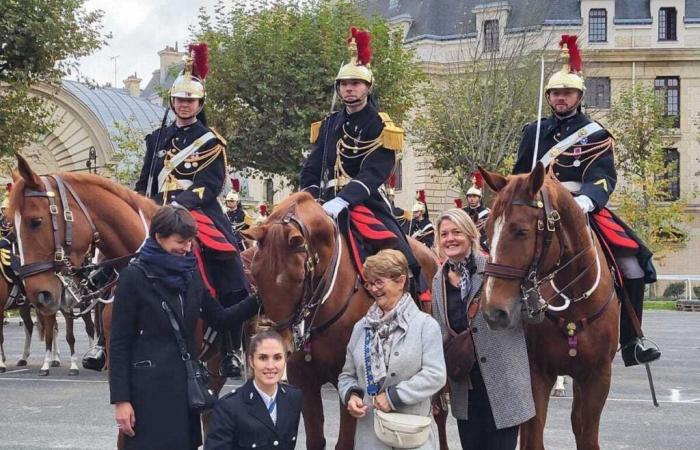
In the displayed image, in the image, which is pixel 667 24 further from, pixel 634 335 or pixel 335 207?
pixel 335 207

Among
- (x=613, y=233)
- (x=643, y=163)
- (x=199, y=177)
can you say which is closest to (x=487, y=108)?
(x=643, y=163)

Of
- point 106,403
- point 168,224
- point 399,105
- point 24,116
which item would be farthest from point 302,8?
point 168,224

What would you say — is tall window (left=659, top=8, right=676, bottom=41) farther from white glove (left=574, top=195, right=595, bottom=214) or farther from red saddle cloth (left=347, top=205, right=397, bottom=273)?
red saddle cloth (left=347, top=205, right=397, bottom=273)

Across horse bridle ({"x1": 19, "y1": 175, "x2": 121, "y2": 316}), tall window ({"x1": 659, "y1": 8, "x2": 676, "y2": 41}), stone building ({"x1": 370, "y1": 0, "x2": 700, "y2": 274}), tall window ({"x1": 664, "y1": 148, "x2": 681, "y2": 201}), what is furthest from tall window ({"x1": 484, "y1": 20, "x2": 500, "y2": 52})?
horse bridle ({"x1": 19, "y1": 175, "x2": 121, "y2": 316})

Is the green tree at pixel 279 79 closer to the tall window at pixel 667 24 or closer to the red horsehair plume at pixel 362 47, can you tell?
the red horsehair plume at pixel 362 47

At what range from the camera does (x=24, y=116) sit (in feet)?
82.5

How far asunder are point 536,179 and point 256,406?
2.11m

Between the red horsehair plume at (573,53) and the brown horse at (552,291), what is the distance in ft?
5.14

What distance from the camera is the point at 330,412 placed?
460 inches

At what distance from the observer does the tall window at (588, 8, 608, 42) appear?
57125 millimetres

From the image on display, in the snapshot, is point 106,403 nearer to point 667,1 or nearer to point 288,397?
point 288,397

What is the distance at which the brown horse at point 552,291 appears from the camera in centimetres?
610

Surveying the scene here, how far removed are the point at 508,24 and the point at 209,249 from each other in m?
39.5

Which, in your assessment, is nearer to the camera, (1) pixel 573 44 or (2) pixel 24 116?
(1) pixel 573 44
